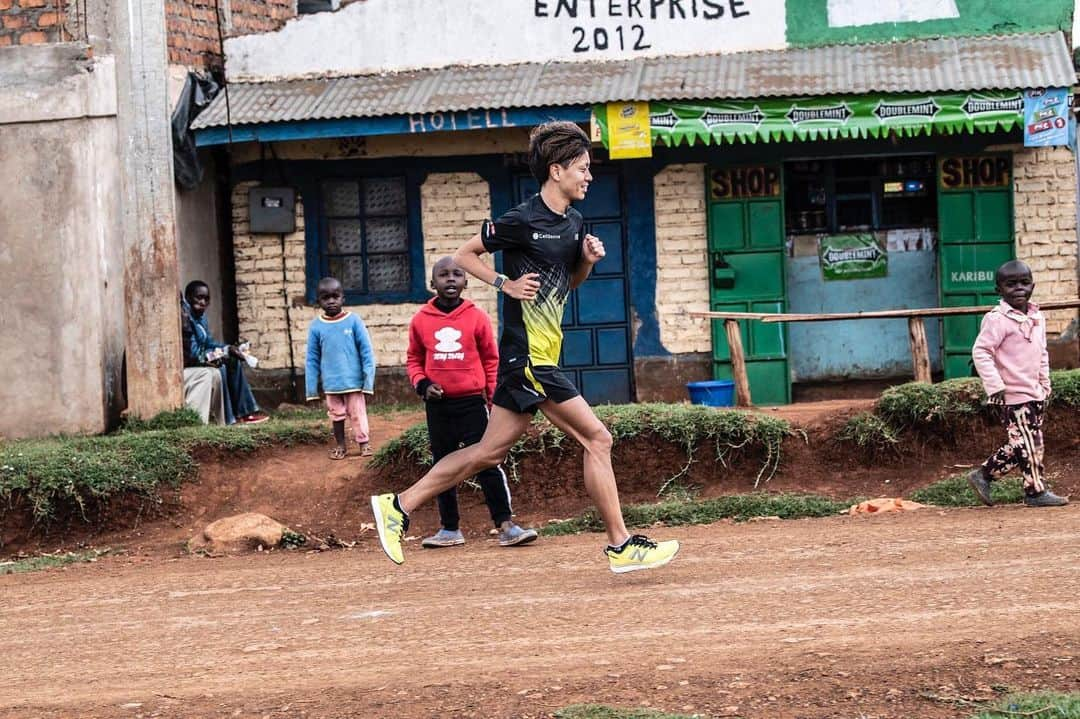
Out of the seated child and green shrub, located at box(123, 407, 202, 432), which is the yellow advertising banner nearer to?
the seated child

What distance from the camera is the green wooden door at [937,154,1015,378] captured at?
1490cm

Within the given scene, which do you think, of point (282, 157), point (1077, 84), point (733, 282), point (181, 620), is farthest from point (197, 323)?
point (1077, 84)

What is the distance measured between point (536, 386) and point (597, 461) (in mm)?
435

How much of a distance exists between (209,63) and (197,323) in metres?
3.31

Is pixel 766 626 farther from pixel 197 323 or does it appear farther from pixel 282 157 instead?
pixel 282 157

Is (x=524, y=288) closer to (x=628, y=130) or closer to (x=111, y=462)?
(x=111, y=462)

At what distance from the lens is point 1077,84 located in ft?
44.3

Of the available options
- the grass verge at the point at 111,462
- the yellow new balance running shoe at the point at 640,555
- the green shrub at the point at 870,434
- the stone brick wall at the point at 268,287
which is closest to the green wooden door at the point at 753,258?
the green shrub at the point at 870,434

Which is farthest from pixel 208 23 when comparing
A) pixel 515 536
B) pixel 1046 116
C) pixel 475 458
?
pixel 475 458

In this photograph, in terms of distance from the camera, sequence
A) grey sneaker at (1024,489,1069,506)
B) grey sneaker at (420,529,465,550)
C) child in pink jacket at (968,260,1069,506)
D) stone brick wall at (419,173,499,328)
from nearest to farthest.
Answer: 1. child in pink jacket at (968,260,1069,506)
2. grey sneaker at (1024,489,1069,506)
3. grey sneaker at (420,529,465,550)
4. stone brick wall at (419,173,499,328)

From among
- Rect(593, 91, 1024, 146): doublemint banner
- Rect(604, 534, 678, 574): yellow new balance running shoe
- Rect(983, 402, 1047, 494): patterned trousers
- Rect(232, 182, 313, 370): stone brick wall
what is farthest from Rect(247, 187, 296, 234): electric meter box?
Rect(604, 534, 678, 574): yellow new balance running shoe

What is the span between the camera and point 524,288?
6801 millimetres

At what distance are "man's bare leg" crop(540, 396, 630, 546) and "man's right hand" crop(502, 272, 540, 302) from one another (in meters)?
0.49

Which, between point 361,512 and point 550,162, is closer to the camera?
point 550,162
